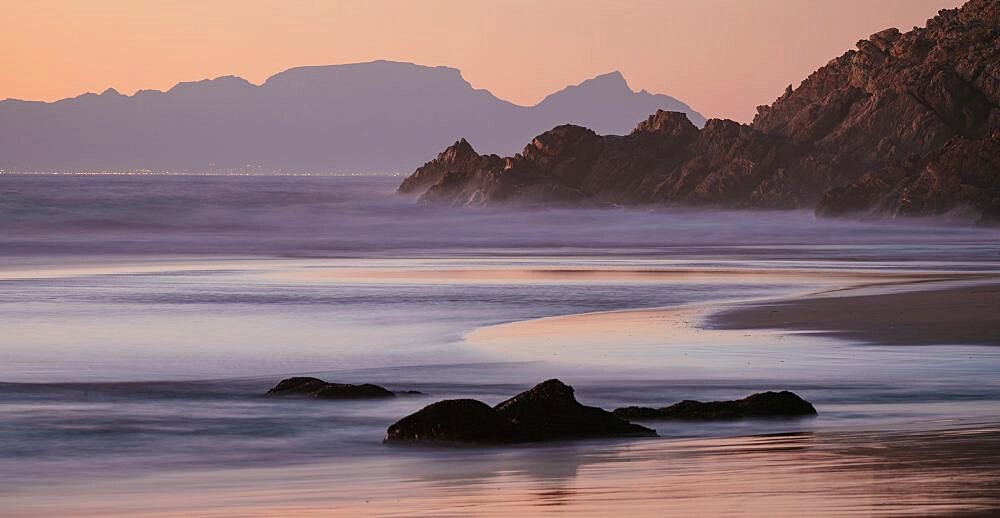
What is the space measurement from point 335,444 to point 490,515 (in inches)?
163

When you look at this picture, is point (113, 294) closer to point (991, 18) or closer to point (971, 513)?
point (971, 513)

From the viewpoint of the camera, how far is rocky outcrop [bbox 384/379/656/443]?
473 inches

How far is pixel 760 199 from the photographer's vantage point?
344ft

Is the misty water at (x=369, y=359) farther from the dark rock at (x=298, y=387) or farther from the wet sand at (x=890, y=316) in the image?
the wet sand at (x=890, y=316)

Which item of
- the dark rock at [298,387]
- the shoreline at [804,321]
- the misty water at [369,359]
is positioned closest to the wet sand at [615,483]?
the misty water at [369,359]

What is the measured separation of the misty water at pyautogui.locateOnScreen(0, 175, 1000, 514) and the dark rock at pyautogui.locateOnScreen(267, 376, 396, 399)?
223 mm

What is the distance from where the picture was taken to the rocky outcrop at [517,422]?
1202 centimetres

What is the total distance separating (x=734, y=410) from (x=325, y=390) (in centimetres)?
382

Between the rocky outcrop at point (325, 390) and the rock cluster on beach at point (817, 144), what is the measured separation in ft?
232

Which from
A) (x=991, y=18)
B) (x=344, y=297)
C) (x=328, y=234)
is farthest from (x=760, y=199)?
(x=344, y=297)

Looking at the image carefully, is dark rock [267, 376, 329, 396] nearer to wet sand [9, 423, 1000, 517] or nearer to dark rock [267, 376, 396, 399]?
dark rock [267, 376, 396, 399]

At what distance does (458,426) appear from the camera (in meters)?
12.0

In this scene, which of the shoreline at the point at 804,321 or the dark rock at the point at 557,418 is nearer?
the dark rock at the point at 557,418

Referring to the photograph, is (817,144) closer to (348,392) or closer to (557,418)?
(348,392)
